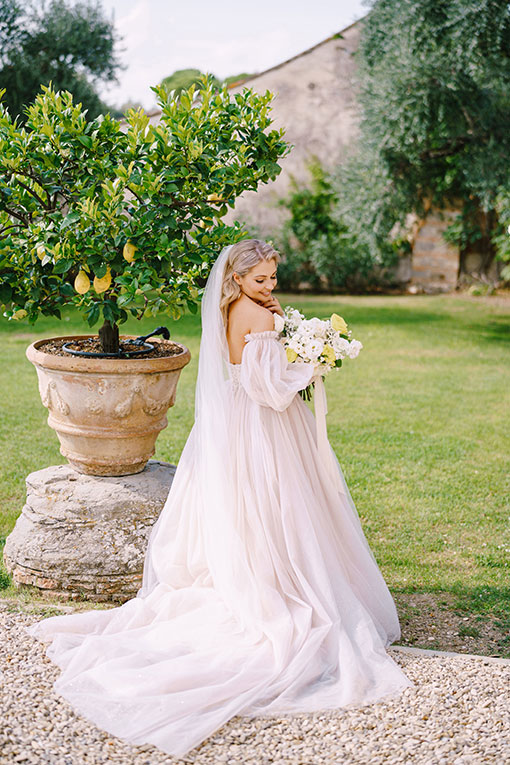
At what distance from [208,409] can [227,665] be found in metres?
1.19

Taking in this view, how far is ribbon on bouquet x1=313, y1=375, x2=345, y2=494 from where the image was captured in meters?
3.77

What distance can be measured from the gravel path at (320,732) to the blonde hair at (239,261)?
71.9 inches

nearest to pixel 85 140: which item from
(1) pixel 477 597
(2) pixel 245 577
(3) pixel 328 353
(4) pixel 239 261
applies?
(4) pixel 239 261

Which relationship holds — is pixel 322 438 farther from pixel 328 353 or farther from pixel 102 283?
pixel 102 283

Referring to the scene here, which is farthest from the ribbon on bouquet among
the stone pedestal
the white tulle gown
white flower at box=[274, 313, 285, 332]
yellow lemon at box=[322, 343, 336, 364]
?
the stone pedestal

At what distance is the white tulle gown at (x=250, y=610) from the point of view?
2.99 metres

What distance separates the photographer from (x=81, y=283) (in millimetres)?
3918

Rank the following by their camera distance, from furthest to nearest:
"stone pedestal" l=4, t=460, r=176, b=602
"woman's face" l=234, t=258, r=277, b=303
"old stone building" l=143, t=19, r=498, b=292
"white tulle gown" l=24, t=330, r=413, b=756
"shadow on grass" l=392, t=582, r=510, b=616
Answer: "old stone building" l=143, t=19, r=498, b=292, "shadow on grass" l=392, t=582, r=510, b=616, "stone pedestal" l=4, t=460, r=176, b=602, "woman's face" l=234, t=258, r=277, b=303, "white tulle gown" l=24, t=330, r=413, b=756

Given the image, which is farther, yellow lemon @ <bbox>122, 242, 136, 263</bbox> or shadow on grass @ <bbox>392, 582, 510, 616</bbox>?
shadow on grass @ <bbox>392, 582, 510, 616</bbox>

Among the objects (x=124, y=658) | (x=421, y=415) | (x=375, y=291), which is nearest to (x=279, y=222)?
(x=375, y=291)

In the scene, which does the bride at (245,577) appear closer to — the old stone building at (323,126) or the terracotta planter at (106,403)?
the terracotta planter at (106,403)

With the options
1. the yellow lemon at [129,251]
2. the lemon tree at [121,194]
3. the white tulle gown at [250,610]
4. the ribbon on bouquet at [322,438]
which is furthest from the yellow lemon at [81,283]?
the ribbon on bouquet at [322,438]

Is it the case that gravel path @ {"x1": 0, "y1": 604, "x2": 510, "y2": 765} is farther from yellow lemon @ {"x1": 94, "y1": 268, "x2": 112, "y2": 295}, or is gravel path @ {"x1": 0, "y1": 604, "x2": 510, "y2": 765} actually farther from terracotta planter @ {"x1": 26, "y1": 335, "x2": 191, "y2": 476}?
yellow lemon @ {"x1": 94, "y1": 268, "x2": 112, "y2": 295}

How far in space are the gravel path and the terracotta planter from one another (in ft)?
4.15
